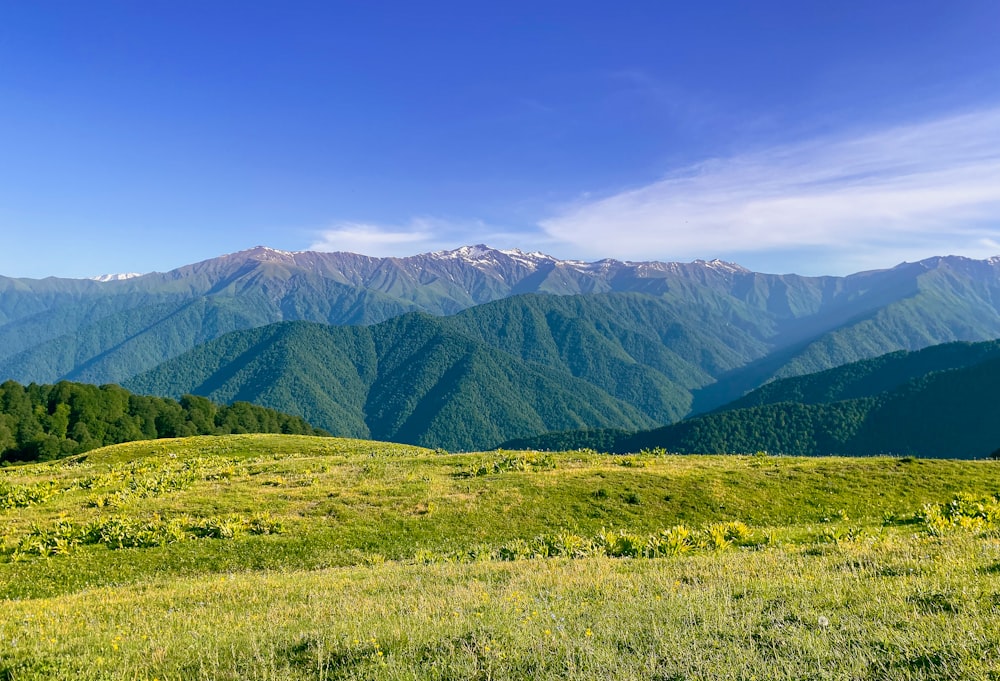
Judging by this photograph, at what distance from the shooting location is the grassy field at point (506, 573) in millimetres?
8156

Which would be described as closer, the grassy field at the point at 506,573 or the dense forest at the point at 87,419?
the grassy field at the point at 506,573

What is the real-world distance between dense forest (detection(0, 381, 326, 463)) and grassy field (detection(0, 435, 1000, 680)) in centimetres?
7264

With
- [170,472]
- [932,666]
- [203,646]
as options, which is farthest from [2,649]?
[170,472]

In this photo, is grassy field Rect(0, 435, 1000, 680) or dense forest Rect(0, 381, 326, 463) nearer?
grassy field Rect(0, 435, 1000, 680)

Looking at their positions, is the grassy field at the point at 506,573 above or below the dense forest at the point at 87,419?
above

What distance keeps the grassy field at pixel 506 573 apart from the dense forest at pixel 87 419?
7264 centimetres

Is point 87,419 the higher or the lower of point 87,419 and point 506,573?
the lower

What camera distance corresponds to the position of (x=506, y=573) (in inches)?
594

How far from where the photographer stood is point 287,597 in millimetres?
14141

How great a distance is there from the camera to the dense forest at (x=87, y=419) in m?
91.9

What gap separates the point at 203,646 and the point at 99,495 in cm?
2680

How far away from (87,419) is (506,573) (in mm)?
124632

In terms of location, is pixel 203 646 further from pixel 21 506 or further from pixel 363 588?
pixel 21 506

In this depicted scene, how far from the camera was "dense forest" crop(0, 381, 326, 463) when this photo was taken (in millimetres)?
91875
